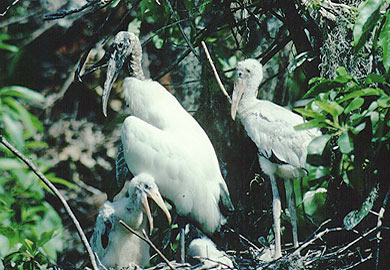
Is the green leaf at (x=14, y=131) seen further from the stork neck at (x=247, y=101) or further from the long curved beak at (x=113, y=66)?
the stork neck at (x=247, y=101)

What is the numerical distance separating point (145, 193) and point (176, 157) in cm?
23

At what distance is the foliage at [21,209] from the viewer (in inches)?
114

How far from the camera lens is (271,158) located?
11.1 ft

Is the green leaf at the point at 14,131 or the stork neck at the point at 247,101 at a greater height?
the green leaf at the point at 14,131

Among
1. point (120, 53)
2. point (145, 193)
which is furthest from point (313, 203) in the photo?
point (120, 53)


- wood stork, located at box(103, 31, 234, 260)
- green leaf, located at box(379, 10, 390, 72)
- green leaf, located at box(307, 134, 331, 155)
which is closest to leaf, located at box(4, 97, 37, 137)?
wood stork, located at box(103, 31, 234, 260)

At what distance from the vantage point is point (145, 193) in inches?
130

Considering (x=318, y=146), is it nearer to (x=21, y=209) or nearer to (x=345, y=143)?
(x=345, y=143)

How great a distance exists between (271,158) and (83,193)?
6.53 ft

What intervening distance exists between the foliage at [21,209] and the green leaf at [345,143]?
1.19 meters

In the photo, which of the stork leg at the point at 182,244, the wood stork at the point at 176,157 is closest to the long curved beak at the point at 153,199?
the wood stork at the point at 176,157

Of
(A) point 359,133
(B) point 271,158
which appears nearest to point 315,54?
(B) point 271,158

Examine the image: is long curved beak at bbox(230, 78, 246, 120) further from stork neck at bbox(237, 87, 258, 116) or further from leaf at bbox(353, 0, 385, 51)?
leaf at bbox(353, 0, 385, 51)

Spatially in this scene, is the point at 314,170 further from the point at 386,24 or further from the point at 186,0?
the point at 186,0
